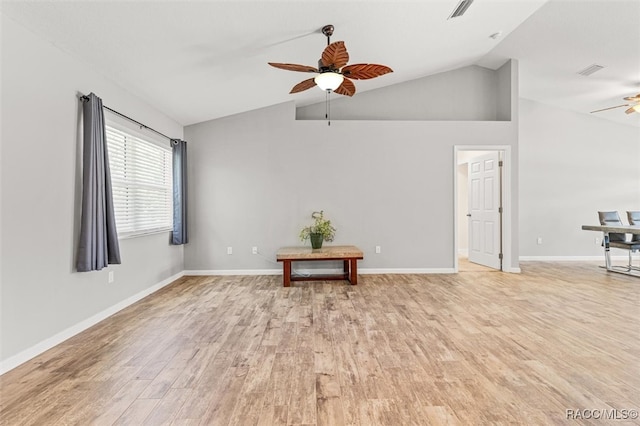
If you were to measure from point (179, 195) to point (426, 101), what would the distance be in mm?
4518

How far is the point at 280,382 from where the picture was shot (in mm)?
2137

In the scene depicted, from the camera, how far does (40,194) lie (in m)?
2.64

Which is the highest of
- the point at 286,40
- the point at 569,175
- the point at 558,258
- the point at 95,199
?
the point at 286,40

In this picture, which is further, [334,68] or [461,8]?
[461,8]

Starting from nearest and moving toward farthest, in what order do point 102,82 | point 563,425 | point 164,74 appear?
1. point 563,425
2. point 102,82
3. point 164,74

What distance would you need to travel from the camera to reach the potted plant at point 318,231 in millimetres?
5129

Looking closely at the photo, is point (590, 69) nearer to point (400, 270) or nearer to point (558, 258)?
point (558, 258)

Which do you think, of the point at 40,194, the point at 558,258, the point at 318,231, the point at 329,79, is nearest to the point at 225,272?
the point at 318,231

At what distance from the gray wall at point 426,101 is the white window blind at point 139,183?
8.26 feet

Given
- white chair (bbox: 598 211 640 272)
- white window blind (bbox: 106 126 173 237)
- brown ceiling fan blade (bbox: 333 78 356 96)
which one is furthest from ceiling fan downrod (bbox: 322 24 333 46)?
white chair (bbox: 598 211 640 272)

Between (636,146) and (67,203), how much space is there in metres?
9.83

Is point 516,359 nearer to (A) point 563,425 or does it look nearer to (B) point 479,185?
(A) point 563,425

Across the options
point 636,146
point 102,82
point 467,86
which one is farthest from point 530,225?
point 102,82

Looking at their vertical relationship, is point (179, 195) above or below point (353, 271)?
above
